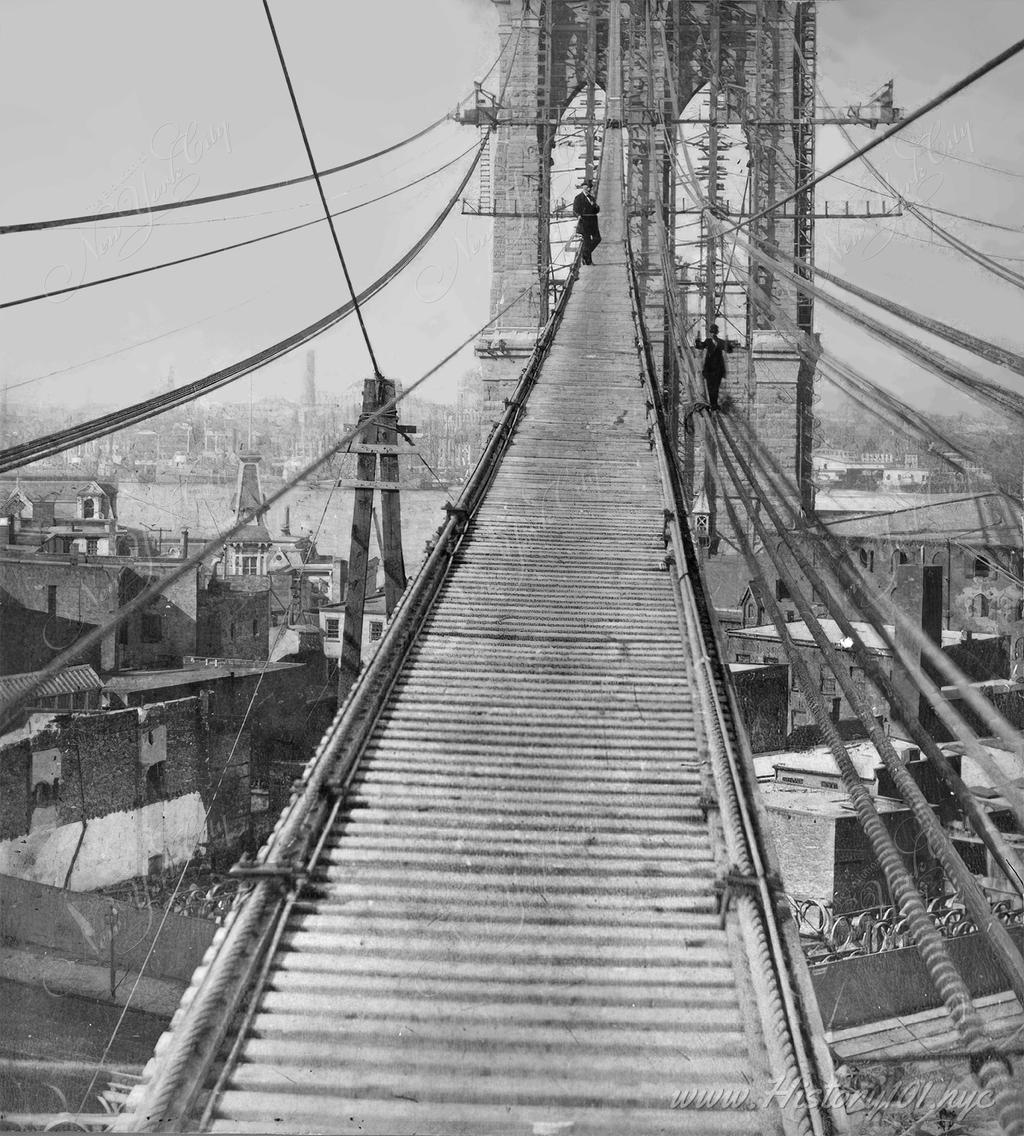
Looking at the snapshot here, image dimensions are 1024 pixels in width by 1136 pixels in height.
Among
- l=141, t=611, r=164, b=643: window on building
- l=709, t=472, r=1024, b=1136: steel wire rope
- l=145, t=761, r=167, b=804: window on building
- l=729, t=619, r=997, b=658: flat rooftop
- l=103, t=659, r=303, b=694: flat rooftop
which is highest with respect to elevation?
l=709, t=472, r=1024, b=1136: steel wire rope

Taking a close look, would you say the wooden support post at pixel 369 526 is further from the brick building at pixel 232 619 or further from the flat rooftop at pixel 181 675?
the brick building at pixel 232 619

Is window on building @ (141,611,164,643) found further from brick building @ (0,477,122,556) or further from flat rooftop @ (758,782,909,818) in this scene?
flat rooftop @ (758,782,909,818)

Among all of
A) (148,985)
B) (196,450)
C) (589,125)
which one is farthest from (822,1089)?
(196,450)

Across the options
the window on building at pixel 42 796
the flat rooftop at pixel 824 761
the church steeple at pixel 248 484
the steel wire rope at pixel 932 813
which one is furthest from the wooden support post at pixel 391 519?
the church steeple at pixel 248 484

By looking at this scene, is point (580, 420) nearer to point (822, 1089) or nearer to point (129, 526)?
point (822, 1089)

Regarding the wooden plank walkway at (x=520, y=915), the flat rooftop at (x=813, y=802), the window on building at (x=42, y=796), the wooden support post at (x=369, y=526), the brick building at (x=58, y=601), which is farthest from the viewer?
the brick building at (x=58, y=601)

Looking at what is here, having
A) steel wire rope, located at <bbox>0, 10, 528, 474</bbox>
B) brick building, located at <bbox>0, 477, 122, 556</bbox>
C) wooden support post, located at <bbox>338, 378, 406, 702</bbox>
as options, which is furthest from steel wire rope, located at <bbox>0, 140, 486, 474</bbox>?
brick building, located at <bbox>0, 477, 122, 556</bbox>
